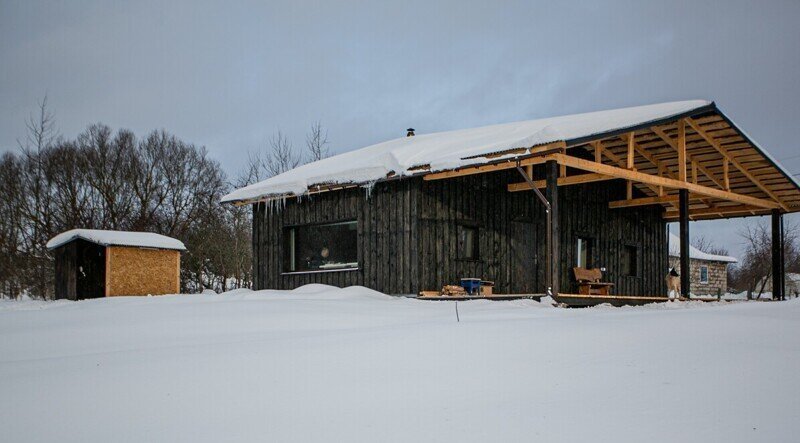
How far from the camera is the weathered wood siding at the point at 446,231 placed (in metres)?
13.2

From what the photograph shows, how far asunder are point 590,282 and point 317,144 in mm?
21462

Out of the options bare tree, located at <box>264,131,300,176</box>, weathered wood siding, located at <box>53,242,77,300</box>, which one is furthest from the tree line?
weathered wood siding, located at <box>53,242,77,300</box>

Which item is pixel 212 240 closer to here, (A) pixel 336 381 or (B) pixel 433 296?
(B) pixel 433 296

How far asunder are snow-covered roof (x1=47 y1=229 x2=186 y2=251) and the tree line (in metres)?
9.04

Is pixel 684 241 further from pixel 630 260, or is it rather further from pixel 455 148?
pixel 455 148

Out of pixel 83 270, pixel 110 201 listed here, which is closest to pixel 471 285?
pixel 83 270

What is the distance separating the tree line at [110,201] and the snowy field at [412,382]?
21.5 meters

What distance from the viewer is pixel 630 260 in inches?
730

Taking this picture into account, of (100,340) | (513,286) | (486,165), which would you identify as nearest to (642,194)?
(513,286)

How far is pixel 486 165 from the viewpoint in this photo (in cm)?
1142

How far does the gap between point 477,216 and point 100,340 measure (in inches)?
332

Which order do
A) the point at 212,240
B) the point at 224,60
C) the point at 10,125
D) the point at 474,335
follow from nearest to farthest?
the point at 474,335 < the point at 212,240 < the point at 10,125 < the point at 224,60

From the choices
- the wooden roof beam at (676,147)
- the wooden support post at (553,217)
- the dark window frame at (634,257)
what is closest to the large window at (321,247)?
the wooden support post at (553,217)

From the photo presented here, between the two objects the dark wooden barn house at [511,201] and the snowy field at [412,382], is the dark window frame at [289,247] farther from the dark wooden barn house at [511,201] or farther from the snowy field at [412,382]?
the snowy field at [412,382]
